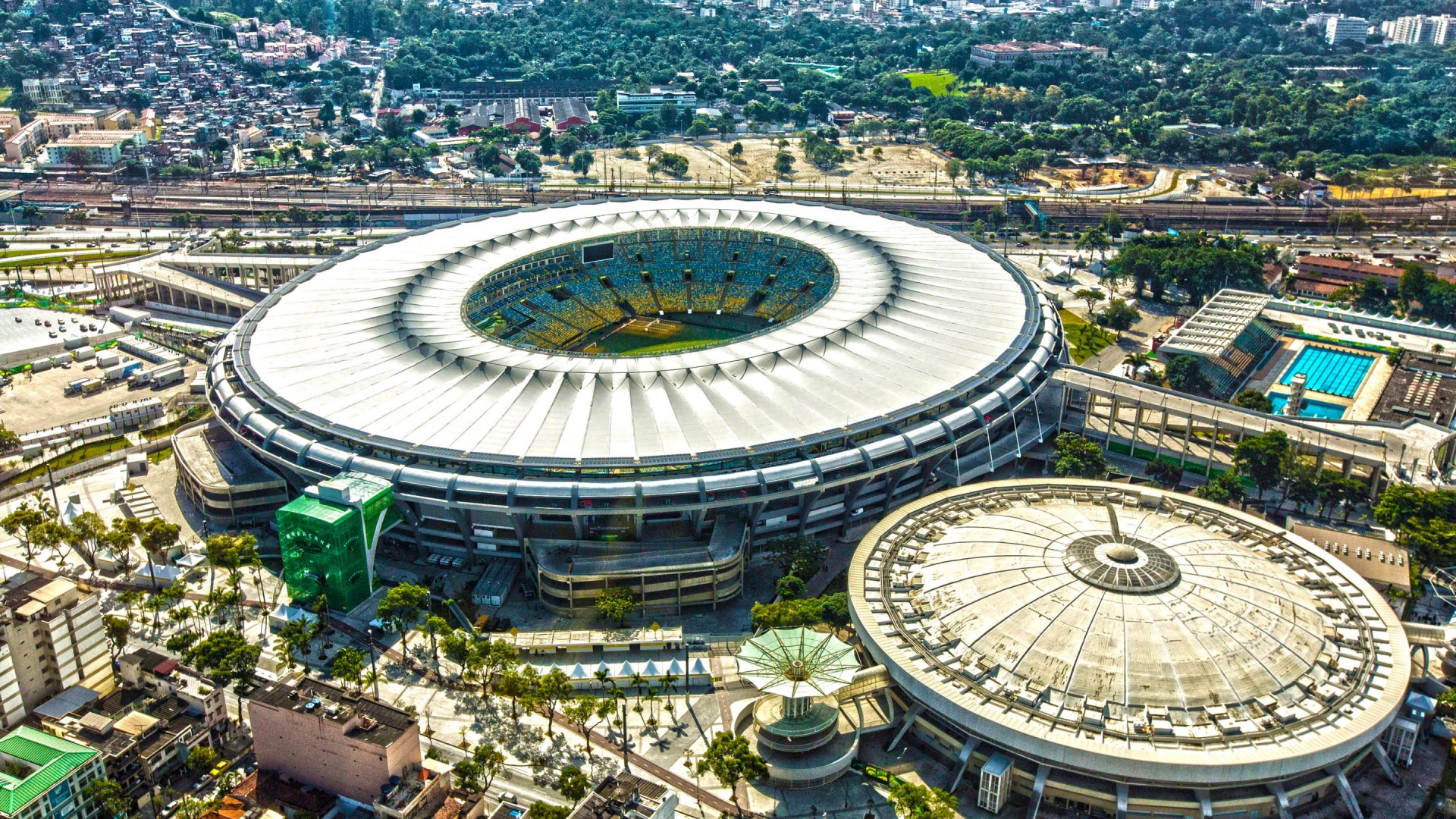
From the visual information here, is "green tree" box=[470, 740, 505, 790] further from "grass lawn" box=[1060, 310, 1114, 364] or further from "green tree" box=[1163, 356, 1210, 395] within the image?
"grass lawn" box=[1060, 310, 1114, 364]

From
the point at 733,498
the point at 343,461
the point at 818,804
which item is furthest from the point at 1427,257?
the point at 343,461

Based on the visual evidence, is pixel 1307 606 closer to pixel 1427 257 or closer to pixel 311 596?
pixel 311 596

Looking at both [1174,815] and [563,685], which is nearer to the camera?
[1174,815]

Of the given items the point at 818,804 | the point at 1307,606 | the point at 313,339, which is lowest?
the point at 818,804

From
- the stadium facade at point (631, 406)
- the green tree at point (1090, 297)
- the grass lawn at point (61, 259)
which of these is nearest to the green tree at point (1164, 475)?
the stadium facade at point (631, 406)

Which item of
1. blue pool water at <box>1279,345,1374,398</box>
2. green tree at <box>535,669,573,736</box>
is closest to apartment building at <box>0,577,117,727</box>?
green tree at <box>535,669,573,736</box>

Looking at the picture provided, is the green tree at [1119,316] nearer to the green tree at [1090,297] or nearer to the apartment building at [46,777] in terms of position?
the green tree at [1090,297]
